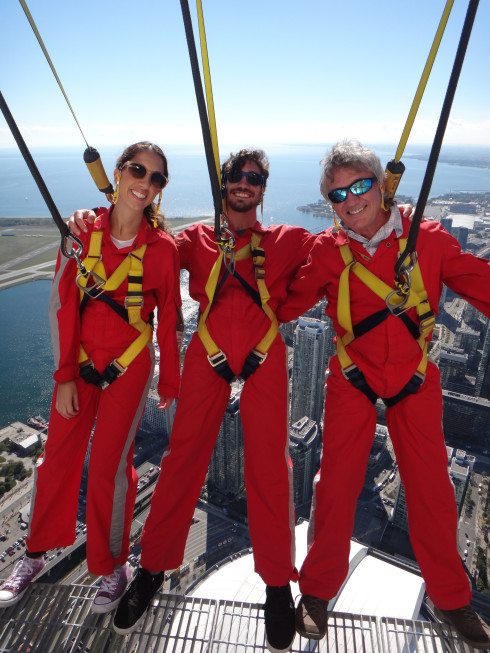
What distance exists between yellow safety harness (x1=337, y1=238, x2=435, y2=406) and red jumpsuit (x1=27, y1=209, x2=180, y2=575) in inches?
25.0

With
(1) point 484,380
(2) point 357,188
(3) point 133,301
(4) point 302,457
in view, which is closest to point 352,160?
(2) point 357,188

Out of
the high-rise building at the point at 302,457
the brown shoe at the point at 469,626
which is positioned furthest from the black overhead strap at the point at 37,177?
the high-rise building at the point at 302,457

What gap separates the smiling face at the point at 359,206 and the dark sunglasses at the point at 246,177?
297 mm

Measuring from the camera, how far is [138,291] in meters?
1.59

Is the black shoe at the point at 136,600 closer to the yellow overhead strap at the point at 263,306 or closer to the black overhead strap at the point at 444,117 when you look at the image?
the yellow overhead strap at the point at 263,306

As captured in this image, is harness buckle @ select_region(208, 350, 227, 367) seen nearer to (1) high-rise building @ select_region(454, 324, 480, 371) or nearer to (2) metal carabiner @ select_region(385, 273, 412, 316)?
(2) metal carabiner @ select_region(385, 273, 412, 316)

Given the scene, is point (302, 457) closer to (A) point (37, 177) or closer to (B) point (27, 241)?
(A) point (37, 177)

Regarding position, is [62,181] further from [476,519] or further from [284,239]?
[284,239]

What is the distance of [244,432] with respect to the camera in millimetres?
1601

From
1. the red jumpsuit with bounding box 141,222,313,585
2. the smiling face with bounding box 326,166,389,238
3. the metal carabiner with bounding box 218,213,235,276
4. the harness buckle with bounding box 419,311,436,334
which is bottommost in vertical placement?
the red jumpsuit with bounding box 141,222,313,585

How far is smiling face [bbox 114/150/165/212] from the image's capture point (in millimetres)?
1613

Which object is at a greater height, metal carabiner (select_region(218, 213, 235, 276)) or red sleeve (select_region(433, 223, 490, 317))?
metal carabiner (select_region(218, 213, 235, 276))

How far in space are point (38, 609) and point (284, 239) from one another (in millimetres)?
1635

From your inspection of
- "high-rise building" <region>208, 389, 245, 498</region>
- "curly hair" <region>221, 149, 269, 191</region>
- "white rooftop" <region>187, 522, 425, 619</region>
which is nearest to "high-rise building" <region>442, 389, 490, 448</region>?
"high-rise building" <region>208, 389, 245, 498</region>
